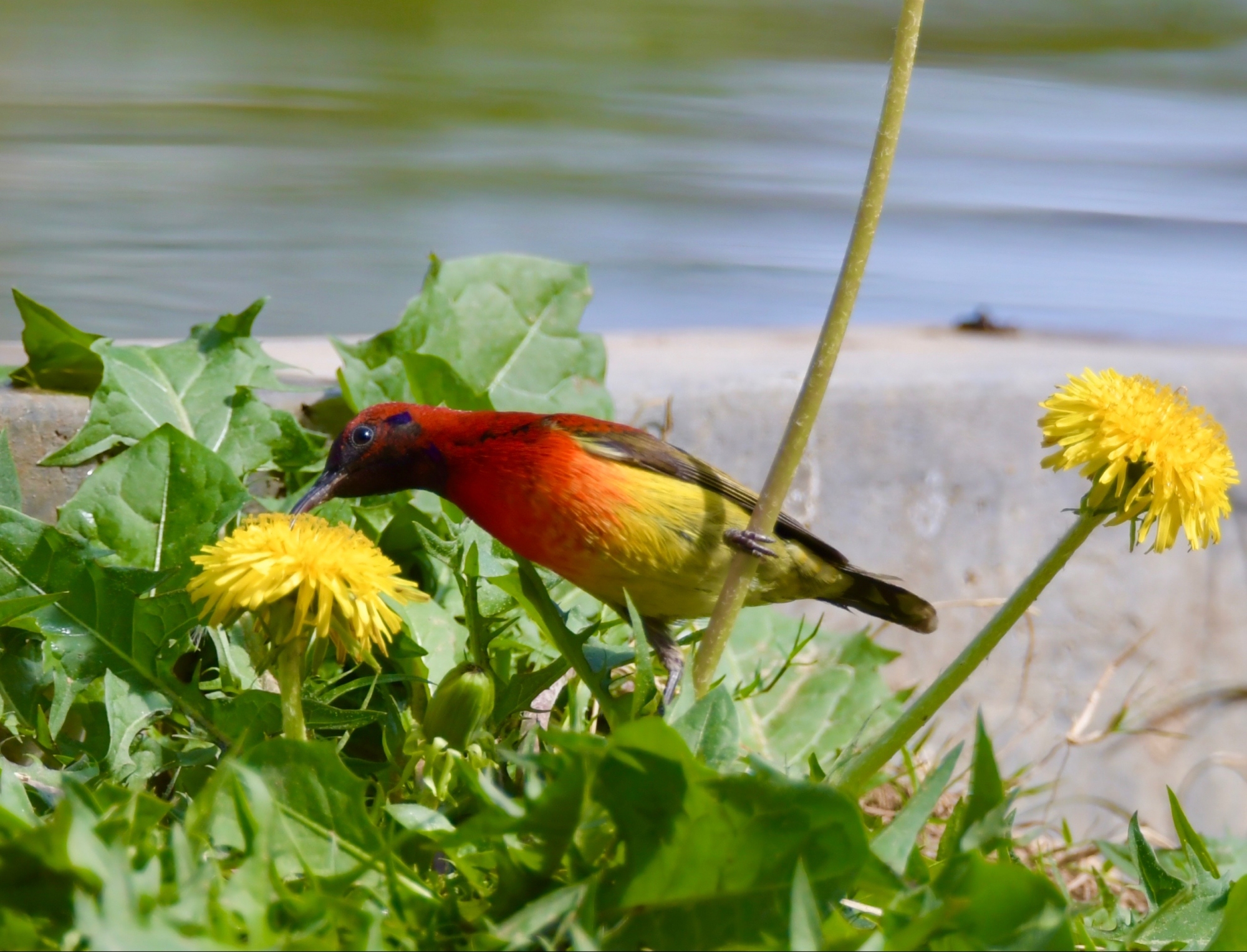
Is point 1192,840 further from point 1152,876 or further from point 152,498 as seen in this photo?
point 152,498

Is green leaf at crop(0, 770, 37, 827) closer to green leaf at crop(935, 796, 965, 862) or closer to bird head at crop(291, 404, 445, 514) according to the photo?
bird head at crop(291, 404, 445, 514)

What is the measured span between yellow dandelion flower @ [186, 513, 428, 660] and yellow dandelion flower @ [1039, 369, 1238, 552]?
0.82 m

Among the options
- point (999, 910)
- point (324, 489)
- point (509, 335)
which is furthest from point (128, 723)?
point (509, 335)

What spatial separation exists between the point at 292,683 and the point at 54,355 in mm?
1383

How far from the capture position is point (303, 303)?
414 cm

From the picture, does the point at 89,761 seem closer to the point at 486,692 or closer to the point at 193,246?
the point at 486,692

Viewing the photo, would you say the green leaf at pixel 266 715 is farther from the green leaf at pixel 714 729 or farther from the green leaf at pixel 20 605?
the green leaf at pixel 714 729

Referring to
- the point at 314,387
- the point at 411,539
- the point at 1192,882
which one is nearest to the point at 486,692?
the point at 411,539

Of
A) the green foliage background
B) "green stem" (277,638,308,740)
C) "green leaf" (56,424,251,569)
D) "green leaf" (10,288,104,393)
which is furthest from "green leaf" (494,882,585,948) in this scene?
"green leaf" (10,288,104,393)

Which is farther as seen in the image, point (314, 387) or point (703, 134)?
point (703, 134)

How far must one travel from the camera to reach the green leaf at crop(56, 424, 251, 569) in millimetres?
1867

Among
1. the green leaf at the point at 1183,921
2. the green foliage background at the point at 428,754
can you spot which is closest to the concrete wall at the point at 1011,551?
the green foliage background at the point at 428,754

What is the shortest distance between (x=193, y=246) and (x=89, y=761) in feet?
9.77

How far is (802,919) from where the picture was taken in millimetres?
967
